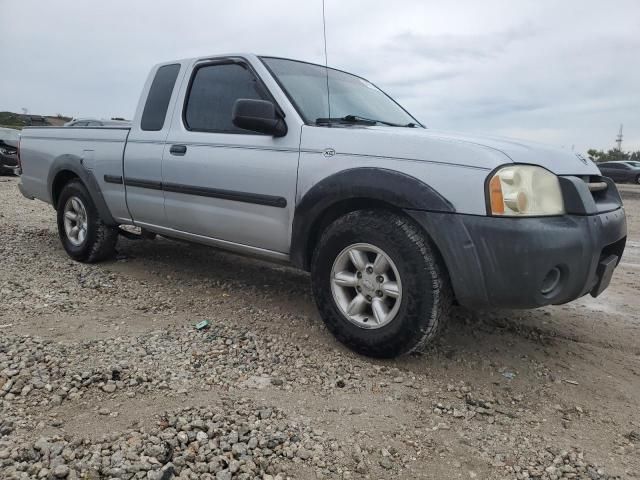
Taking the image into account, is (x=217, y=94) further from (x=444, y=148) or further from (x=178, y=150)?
(x=444, y=148)

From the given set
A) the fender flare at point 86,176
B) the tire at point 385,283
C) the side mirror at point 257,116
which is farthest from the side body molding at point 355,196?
the fender flare at point 86,176

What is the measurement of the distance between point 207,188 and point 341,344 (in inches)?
58.8

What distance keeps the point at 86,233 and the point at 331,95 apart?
2814 millimetres

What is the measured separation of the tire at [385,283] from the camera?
2.82 m

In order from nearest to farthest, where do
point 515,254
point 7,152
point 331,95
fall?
point 515,254 → point 331,95 → point 7,152

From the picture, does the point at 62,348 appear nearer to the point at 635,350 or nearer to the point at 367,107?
the point at 367,107

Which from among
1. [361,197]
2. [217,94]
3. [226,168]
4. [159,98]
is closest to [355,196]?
[361,197]

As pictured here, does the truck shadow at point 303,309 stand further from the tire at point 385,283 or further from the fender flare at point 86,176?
the fender flare at point 86,176

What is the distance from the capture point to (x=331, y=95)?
387 cm

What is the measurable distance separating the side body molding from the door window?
0.85m

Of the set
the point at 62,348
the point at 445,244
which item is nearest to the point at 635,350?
the point at 445,244

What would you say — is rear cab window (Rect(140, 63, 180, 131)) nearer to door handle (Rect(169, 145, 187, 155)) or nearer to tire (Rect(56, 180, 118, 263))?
door handle (Rect(169, 145, 187, 155))

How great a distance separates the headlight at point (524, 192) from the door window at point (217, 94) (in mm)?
1764

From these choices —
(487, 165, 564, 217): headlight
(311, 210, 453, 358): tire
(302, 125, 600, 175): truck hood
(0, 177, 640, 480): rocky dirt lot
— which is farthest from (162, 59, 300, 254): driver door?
(487, 165, 564, 217): headlight
